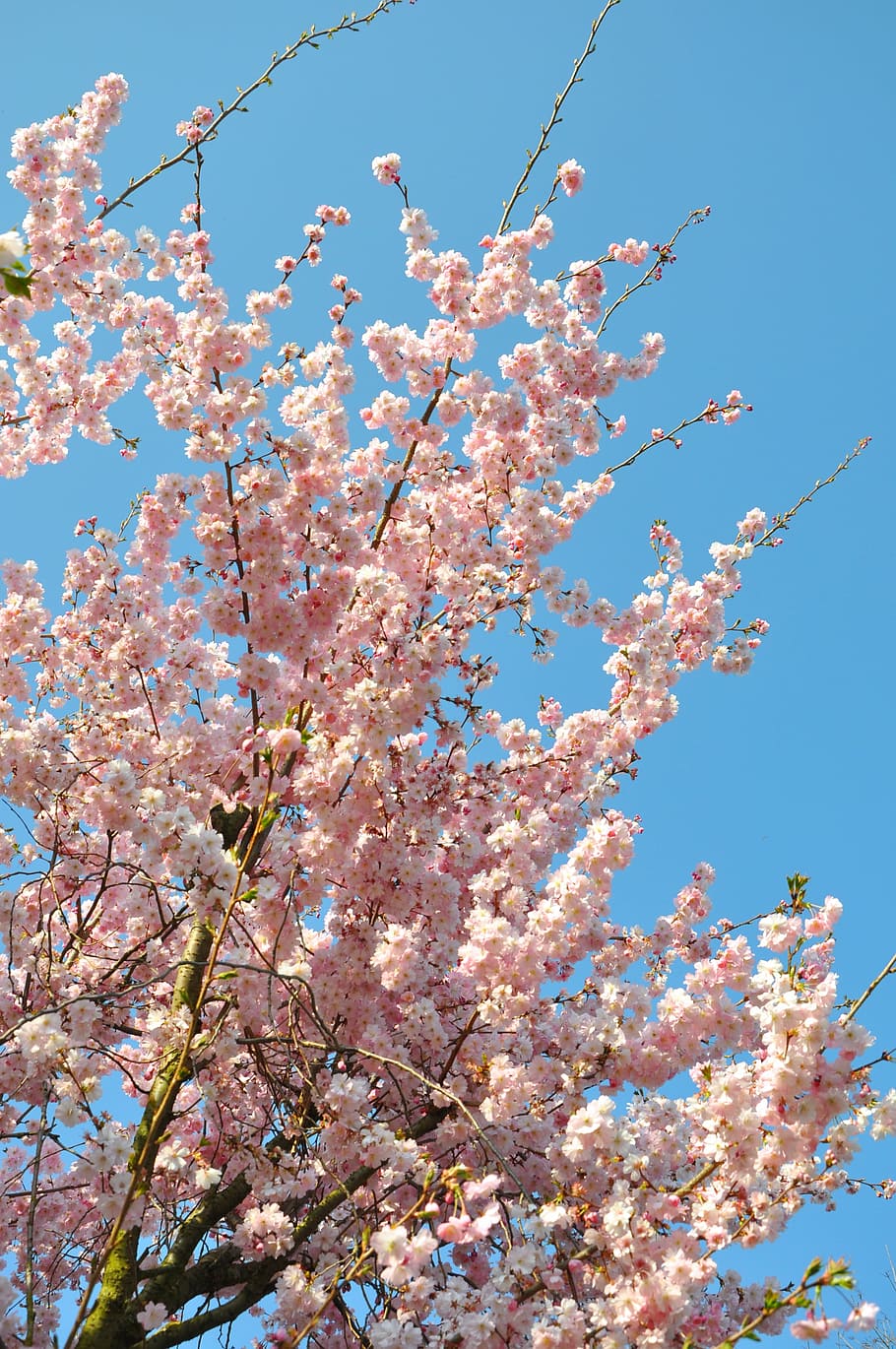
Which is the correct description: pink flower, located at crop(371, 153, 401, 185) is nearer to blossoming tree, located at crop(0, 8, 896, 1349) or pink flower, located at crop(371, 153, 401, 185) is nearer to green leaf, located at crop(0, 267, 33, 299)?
blossoming tree, located at crop(0, 8, 896, 1349)

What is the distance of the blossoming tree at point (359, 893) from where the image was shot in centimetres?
390

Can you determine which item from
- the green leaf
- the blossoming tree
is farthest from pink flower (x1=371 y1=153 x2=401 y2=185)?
the green leaf

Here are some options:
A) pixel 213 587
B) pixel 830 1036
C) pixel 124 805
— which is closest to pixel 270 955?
pixel 124 805

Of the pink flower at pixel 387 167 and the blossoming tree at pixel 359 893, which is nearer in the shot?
the blossoming tree at pixel 359 893

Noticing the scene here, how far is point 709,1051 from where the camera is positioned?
5.35 meters

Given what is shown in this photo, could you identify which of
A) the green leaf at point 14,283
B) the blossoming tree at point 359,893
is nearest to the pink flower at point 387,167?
the blossoming tree at point 359,893

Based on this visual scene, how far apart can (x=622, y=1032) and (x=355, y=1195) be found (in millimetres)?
1430

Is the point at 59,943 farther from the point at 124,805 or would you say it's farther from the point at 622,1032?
the point at 622,1032

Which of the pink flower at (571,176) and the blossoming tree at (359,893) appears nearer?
the blossoming tree at (359,893)

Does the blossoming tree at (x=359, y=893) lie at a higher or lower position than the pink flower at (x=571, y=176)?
lower

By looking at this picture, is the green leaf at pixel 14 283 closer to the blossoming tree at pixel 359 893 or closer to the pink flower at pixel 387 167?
the blossoming tree at pixel 359 893

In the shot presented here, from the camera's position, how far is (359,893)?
18.1ft

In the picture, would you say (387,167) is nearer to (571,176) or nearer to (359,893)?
(571,176)

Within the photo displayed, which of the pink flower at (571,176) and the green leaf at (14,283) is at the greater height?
the pink flower at (571,176)
